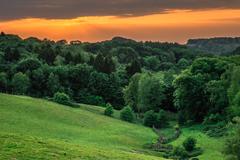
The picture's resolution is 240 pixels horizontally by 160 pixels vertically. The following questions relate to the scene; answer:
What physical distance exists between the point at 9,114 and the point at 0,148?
39.0m

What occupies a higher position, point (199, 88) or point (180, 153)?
point (199, 88)

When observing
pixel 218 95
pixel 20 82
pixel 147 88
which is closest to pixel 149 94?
pixel 147 88

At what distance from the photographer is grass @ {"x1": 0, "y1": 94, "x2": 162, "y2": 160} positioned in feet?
128

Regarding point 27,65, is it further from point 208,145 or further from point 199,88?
point 208,145

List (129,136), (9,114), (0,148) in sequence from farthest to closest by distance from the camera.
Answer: (129,136), (9,114), (0,148)

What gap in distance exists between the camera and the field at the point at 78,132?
1651 inches

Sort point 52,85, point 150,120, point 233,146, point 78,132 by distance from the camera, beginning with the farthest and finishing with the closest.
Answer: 1. point 52,85
2. point 150,120
3. point 78,132
4. point 233,146

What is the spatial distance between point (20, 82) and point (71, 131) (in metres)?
61.4

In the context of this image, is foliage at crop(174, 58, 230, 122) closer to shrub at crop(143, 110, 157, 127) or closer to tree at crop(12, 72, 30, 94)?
shrub at crop(143, 110, 157, 127)

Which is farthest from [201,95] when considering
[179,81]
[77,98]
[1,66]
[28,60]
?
[1,66]

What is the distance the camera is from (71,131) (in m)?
70.1

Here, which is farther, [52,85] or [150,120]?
[52,85]

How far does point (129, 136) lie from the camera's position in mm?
76062

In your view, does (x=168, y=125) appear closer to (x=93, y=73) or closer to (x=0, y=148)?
(x=93, y=73)
